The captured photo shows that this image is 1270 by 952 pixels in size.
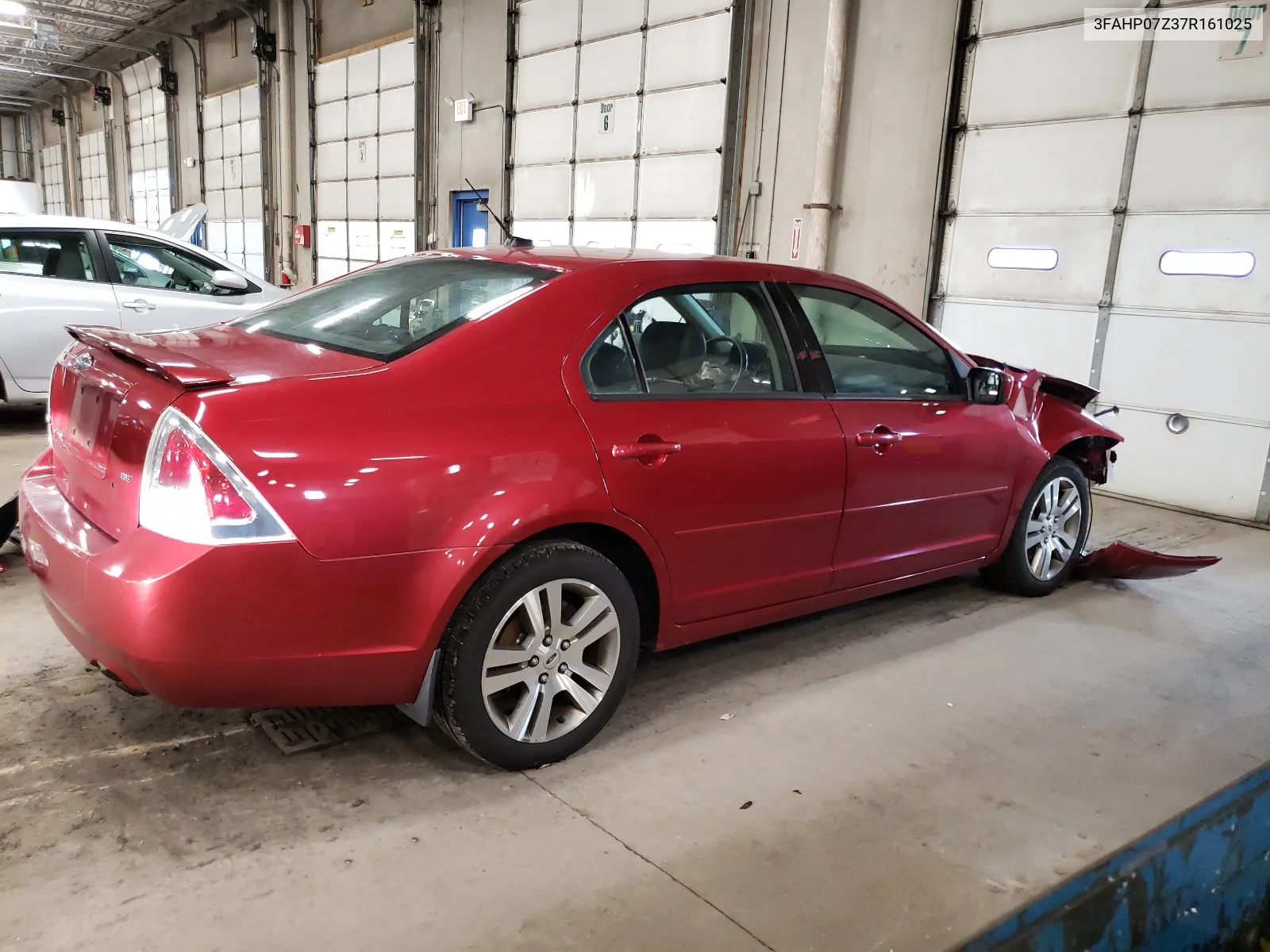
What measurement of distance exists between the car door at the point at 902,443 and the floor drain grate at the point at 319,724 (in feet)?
5.04

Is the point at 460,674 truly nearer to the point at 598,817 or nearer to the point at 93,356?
the point at 598,817

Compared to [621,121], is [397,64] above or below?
above

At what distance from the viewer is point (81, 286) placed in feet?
20.0

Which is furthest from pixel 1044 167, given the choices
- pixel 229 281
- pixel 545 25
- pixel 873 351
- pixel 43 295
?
pixel 43 295

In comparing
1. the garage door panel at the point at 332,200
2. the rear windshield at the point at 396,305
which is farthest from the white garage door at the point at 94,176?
the rear windshield at the point at 396,305

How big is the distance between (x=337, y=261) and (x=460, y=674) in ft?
43.0

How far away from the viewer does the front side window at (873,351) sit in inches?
123

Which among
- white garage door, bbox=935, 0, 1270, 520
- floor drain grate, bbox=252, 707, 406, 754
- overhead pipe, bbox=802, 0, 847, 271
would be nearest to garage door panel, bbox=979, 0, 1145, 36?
white garage door, bbox=935, 0, 1270, 520

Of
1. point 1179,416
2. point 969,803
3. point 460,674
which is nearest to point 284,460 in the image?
point 460,674

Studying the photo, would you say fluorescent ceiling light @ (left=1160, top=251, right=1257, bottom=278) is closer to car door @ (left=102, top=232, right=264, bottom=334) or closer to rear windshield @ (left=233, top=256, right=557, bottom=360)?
rear windshield @ (left=233, top=256, right=557, bottom=360)

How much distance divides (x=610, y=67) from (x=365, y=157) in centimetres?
498

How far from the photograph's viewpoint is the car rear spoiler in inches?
79.6

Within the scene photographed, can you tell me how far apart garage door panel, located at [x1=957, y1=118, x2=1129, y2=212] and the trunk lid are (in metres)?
5.88

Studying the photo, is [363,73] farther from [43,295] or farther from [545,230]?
[43,295]
